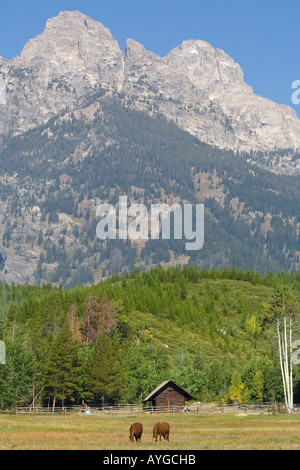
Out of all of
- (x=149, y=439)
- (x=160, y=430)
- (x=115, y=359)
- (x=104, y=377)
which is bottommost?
(x=149, y=439)

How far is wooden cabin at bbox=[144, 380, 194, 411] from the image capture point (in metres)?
112

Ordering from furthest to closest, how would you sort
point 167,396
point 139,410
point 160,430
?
point 167,396
point 139,410
point 160,430

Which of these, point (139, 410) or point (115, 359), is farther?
point (115, 359)

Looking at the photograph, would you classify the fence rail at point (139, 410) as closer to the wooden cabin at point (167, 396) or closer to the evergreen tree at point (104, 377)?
the wooden cabin at point (167, 396)

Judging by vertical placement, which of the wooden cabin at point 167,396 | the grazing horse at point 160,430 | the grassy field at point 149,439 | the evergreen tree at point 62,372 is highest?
the evergreen tree at point 62,372

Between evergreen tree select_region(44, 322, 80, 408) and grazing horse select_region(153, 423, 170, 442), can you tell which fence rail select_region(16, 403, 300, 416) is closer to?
evergreen tree select_region(44, 322, 80, 408)

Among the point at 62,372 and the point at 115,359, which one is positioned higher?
the point at 115,359

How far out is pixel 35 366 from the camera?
117m

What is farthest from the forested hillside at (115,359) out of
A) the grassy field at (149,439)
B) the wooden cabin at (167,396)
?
the grassy field at (149,439)

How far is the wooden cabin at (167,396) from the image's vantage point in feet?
368

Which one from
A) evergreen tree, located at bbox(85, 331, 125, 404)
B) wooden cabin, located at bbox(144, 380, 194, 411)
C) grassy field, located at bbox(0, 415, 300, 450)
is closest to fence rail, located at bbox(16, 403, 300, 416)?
wooden cabin, located at bbox(144, 380, 194, 411)

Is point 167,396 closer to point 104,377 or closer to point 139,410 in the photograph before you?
point 139,410

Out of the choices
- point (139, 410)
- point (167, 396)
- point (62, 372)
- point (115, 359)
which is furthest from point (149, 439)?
point (115, 359)

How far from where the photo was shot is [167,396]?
112688 millimetres
